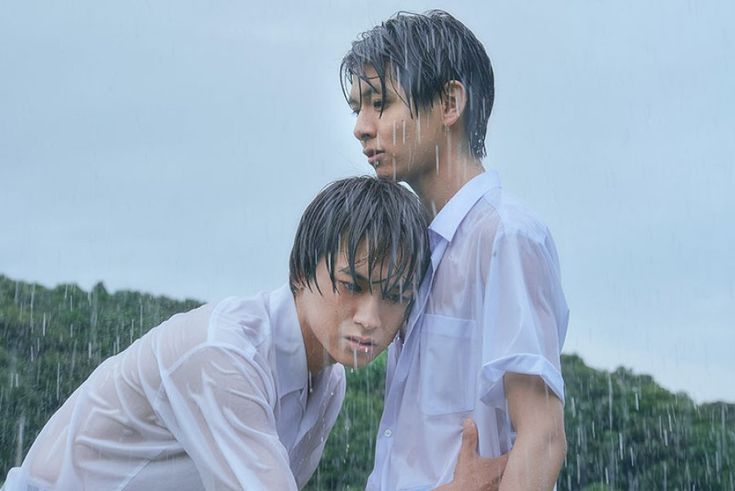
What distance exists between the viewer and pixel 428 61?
3.63m

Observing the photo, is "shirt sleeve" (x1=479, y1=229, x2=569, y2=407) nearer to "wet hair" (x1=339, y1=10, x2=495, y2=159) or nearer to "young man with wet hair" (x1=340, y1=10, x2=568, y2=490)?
"young man with wet hair" (x1=340, y1=10, x2=568, y2=490)

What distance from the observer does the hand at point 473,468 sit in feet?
10.5

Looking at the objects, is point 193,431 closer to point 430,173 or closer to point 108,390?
point 108,390

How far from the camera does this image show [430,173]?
3.56 metres

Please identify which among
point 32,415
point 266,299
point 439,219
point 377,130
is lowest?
point 32,415

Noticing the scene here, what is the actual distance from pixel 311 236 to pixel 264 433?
56 cm

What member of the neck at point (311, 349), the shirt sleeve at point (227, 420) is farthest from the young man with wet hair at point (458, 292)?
the shirt sleeve at point (227, 420)

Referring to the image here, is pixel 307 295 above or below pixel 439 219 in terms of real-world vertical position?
below

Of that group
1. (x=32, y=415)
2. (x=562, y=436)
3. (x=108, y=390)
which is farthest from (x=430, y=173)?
(x=32, y=415)

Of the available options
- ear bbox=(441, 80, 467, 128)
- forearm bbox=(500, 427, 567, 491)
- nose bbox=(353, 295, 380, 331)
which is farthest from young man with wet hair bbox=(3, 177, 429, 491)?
forearm bbox=(500, 427, 567, 491)

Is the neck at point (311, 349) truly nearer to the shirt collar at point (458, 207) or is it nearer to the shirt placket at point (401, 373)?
the shirt placket at point (401, 373)

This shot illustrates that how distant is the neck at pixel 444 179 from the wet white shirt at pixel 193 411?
490 mm

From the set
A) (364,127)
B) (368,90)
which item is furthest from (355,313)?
(368,90)

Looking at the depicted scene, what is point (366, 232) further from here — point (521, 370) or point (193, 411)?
point (193, 411)
